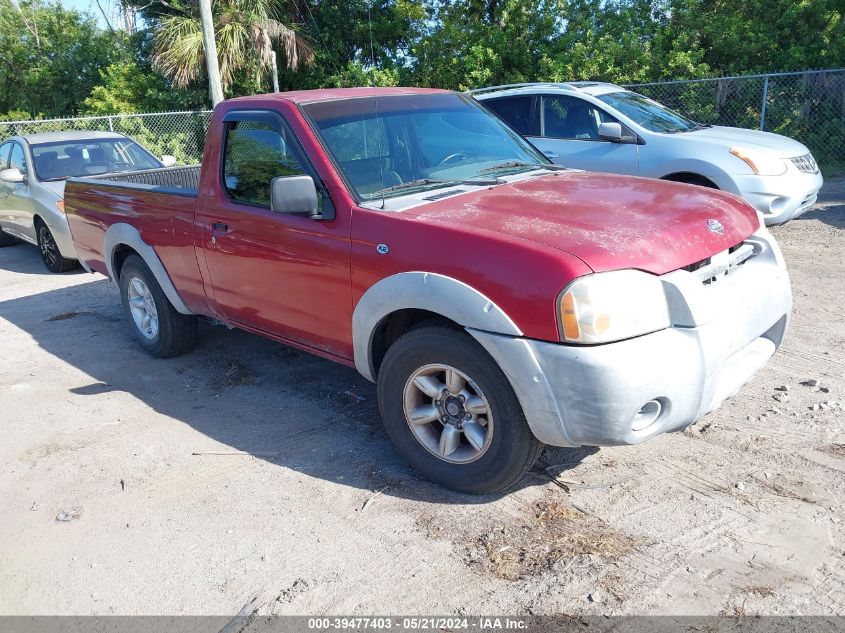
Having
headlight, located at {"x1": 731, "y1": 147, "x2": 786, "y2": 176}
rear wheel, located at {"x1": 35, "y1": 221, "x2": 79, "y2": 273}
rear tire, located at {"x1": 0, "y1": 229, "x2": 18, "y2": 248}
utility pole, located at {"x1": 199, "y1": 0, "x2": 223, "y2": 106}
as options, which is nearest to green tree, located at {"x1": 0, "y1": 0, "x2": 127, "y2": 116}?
utility pole, located at {"x1": 199, "y1": 0, "x2": 223, "y2": 106}

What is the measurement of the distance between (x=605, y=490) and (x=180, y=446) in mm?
2469

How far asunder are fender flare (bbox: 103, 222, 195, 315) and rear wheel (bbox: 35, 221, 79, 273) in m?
3.97

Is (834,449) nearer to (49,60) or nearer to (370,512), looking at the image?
(370,512)

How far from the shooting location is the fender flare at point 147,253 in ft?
18.2

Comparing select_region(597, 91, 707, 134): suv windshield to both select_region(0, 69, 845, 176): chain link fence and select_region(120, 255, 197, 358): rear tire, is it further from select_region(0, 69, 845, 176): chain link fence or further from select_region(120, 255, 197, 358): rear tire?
select_region(120, 255, 197, 358): rear tire

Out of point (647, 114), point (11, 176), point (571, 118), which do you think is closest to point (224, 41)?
point (11, 176)

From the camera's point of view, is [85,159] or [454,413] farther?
[85,159]

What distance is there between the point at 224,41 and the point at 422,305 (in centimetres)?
1778

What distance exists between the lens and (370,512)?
3680mm

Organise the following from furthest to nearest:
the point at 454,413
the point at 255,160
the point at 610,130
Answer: the point at 610,130 < the point at 255,160 < the point at 454,413

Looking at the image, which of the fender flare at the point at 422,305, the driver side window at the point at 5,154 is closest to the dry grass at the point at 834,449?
the fender flare at the point at 422,305

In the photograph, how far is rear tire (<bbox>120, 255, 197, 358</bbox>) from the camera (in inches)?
230

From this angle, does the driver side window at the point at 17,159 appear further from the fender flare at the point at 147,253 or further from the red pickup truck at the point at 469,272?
the red pickup truck at the point at 469,272

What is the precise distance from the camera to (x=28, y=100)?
26.2 meters
